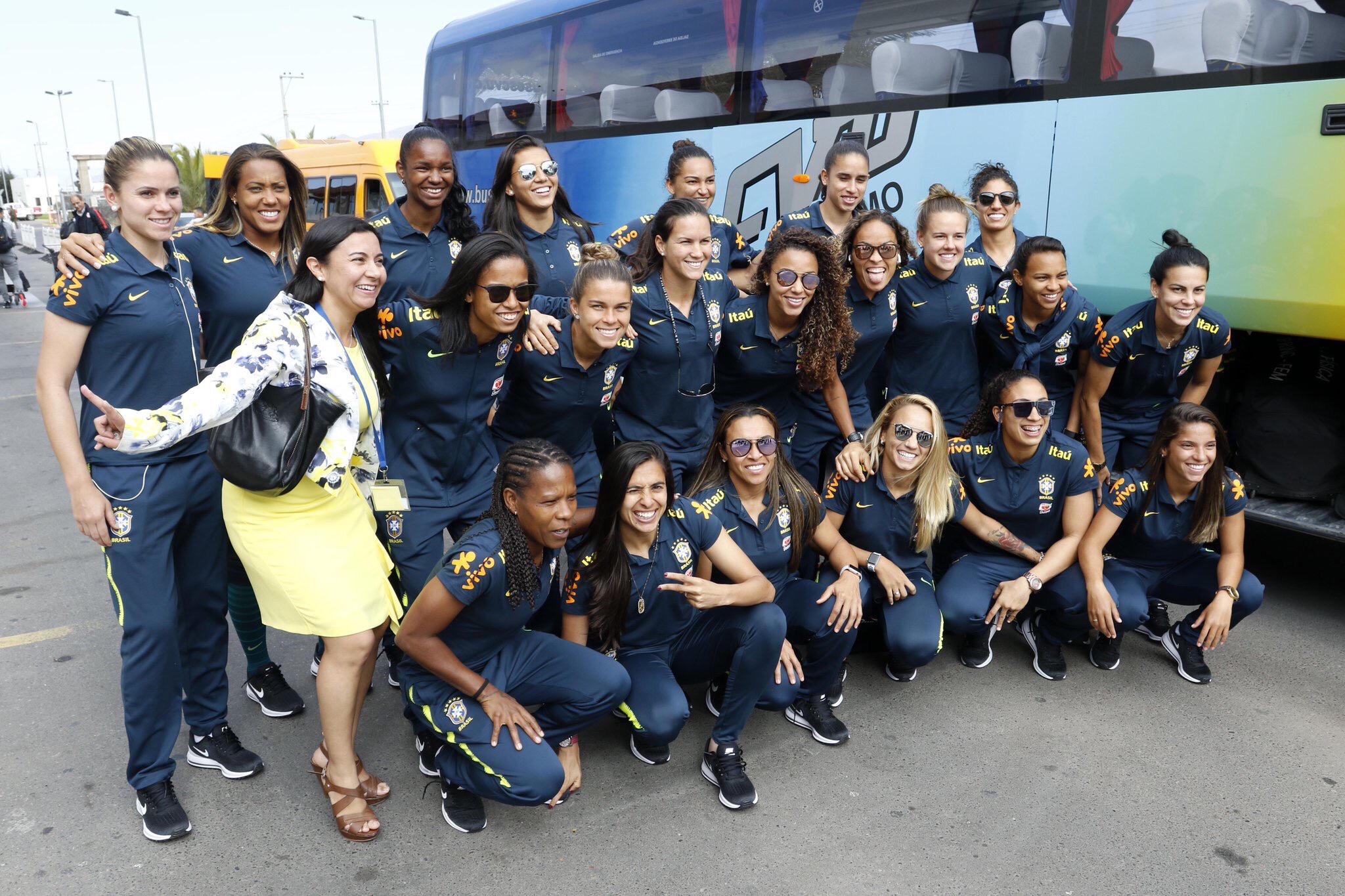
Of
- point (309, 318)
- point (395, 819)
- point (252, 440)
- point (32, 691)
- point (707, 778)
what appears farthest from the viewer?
point (32, 691)

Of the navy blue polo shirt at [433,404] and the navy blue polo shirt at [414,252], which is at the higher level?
the navy blue polo shirt at [414,252]

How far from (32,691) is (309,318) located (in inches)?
84.6

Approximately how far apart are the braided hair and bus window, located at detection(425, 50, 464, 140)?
336 inches

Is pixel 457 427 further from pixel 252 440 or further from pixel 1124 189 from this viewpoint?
pixel 1124 189

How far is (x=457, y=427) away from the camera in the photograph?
3.25 metres

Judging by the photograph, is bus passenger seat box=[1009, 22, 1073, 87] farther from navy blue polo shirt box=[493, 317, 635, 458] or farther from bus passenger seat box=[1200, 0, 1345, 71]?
navy blue polo shirt box=[493, 317, 635, 458]

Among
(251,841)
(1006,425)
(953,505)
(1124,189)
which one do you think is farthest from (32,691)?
(1124,189)

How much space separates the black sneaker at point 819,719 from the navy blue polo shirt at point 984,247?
2.24 meters

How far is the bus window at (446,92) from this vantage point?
10.4 meters

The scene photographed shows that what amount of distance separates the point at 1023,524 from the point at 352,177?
1074 centimetres

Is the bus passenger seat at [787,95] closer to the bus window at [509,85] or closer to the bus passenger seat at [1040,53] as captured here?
the bus passenger seat at [1040,53]

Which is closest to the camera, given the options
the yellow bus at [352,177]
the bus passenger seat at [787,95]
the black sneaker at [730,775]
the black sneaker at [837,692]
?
the black sneaker at [730,775]

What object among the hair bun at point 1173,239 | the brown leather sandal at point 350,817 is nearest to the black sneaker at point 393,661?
the brown leather sandal at point 350,817

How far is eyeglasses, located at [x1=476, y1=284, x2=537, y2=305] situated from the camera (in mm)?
3098
